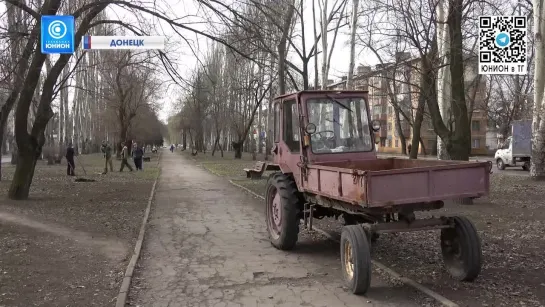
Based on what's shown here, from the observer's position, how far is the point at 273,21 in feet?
38.4

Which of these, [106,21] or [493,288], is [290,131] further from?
[106,21]

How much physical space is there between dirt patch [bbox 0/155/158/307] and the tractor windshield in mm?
3655

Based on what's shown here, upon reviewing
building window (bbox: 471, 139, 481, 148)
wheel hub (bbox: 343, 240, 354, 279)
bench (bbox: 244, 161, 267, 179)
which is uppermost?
building window (bbox: 471, 139, 481, 148)

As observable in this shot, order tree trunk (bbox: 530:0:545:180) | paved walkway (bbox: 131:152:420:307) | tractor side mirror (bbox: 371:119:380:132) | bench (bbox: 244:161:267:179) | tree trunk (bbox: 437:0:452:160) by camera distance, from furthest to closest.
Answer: tree trunk (bbox: 530:0:545:180)
tree trunk (bbox: 437:0:452:160)
bench (bbox: 244:161:267:179)
tractor side mirror (bbox: 371:119:380:132)
paved walkway (bbox: 131:152:420:307)

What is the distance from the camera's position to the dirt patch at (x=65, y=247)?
6.38 meters

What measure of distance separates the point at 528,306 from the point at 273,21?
8142 mm

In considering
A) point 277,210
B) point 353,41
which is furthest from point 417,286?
point 353,41

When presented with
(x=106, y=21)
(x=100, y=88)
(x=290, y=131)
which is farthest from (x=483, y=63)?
(x=100, y=88)

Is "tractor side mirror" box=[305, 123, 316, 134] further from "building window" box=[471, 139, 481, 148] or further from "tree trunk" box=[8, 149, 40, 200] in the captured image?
"building window" box=[471, 139, 481, 148]

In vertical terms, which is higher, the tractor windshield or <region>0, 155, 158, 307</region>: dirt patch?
the tractor windshield

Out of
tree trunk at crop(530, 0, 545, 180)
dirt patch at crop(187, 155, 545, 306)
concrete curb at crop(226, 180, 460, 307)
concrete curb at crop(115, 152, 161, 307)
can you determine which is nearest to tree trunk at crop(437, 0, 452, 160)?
tree trunk at crop(530, 0, 545, 180)

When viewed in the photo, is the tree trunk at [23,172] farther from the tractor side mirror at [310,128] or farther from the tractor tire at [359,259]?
the tractor tire at [359,259]

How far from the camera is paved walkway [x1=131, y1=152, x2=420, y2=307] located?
20.1ft

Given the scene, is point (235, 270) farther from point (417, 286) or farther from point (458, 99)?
point (458, 99)
